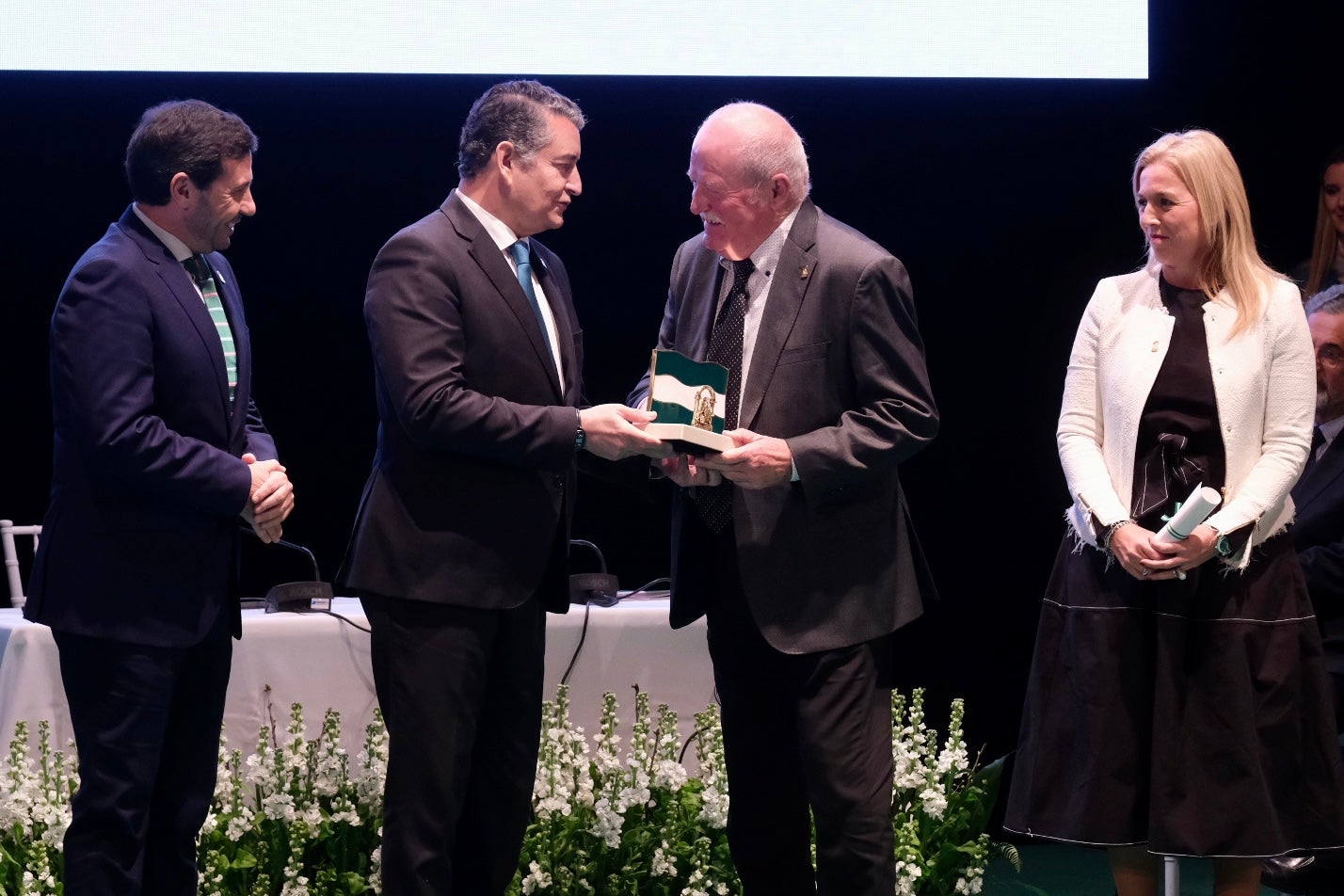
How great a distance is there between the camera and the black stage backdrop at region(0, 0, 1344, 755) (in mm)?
4613

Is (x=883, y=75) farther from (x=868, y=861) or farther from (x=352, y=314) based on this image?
(x=868, y=861)

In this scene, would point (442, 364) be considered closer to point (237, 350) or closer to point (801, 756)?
point (237, 350)

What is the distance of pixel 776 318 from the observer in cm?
292

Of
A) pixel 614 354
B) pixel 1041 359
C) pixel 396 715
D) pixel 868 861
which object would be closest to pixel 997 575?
pixel 1041 359

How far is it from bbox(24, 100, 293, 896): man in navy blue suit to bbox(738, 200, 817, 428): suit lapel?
35.8 inches

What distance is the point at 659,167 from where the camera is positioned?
4875 mm

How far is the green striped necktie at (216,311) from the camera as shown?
9.95 ft

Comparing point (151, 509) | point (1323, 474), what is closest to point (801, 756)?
point (151, 509)

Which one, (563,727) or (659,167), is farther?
(659,167)

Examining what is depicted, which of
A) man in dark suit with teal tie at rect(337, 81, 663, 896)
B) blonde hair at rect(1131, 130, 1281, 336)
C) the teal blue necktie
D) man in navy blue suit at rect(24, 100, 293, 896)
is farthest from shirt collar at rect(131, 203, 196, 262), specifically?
blonde hair at rect(1131, 130, 1281, 336)

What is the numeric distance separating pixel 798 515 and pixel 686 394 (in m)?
0.32

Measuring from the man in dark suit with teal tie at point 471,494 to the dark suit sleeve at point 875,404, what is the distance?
313mm

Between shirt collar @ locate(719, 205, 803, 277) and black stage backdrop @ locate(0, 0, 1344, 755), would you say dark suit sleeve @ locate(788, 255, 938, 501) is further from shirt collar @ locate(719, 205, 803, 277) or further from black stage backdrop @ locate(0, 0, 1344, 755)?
black stage backdrop @ locate(0, 0, 1344, 755)

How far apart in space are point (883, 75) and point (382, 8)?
149cm
